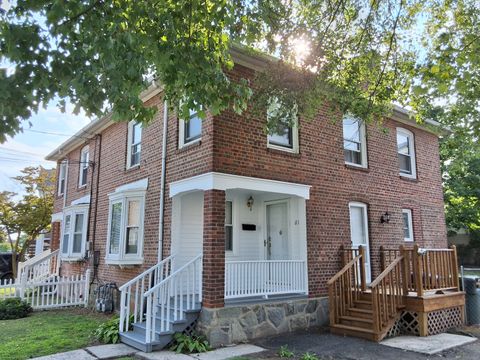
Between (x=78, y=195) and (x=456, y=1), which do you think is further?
(x=78, y=195)

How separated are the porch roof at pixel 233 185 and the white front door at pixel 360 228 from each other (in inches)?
84.1

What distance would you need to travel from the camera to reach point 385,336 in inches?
332

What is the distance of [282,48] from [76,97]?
4.09m

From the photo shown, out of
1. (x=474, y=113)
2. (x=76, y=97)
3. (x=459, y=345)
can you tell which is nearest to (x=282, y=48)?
(x=76, y=97)

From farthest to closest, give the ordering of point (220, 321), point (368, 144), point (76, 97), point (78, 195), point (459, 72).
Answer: point (78, 195) < point (368, 144) < point (220, 321) < point (459, 72) < point (76, 97)

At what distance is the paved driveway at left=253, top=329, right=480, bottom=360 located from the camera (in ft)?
23.2

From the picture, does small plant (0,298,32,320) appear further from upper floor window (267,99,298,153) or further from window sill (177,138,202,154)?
upper floor window (267,99,298,153)

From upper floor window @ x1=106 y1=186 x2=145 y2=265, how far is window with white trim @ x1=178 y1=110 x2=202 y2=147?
82.0 inches

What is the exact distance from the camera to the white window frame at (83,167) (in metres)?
15.3

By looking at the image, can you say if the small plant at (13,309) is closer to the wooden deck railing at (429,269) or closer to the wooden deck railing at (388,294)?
the wooden deck railing at (388,294)

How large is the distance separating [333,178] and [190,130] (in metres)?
4.09

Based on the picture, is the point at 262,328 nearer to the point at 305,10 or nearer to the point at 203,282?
the point at 203,282

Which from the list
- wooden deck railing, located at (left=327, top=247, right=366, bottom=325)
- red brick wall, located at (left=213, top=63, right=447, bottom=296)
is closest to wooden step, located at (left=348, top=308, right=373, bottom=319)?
wooden deck railing, located at (left=327, top=247, right=366, bottom=325)

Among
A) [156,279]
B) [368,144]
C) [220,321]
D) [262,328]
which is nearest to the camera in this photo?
[220,321]
